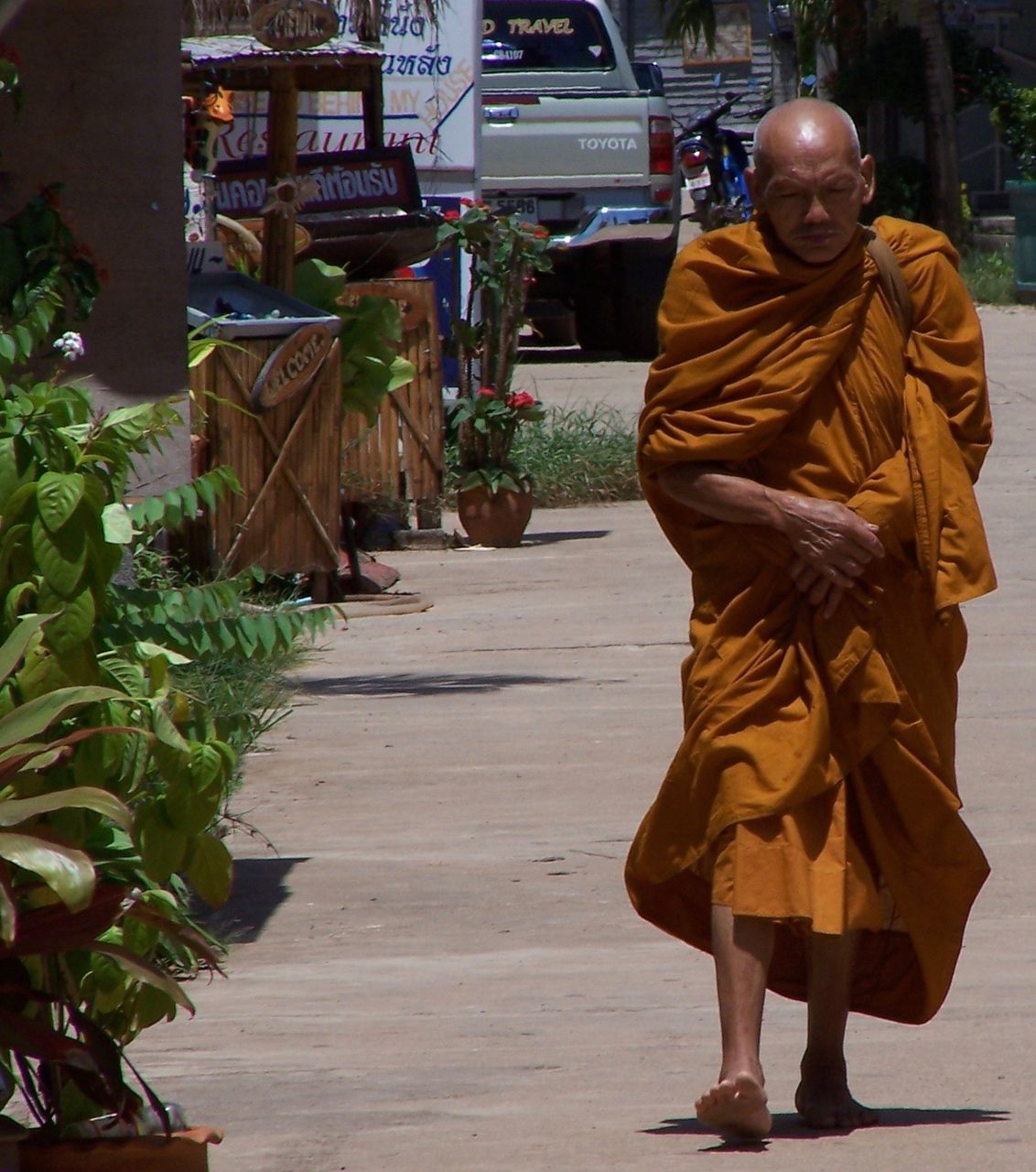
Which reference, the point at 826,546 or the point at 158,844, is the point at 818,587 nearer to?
the point at 826,546

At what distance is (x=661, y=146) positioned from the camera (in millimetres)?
16844

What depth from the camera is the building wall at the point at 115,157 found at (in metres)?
5.52

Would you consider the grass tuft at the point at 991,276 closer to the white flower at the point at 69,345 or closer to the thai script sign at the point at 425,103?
the thai script sign at the point at 425,103

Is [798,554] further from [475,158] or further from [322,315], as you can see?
[475,158]

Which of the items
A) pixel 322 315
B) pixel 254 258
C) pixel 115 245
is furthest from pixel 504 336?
pixel 115 245

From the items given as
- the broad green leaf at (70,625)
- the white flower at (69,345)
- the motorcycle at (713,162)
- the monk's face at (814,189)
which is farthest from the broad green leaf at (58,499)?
the motorcycle at (713,162)

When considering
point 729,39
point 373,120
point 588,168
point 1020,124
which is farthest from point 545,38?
point 729,39

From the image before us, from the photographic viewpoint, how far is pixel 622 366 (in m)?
18.0

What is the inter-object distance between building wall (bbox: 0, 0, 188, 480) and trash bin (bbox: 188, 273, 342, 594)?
3.07 m

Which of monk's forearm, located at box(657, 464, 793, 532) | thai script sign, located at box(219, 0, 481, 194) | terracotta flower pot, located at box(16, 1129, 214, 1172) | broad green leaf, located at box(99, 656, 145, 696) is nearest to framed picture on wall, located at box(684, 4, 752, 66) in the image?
thai script sign, located at box(219, 0, 481, 194)

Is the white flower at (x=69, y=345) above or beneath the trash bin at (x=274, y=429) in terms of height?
above

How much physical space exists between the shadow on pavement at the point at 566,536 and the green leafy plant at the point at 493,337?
351 millimetres

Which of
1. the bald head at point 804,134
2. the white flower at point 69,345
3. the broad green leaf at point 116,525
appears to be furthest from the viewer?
the white flower at point 69,345

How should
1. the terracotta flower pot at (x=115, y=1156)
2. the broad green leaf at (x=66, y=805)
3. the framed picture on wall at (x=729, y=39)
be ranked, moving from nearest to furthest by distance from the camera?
the broad green leaf at (x=66, y=805) → the terracotta flower pot at (x=115, y=1156) → the framed picture on wall at (x=729, y=39)
